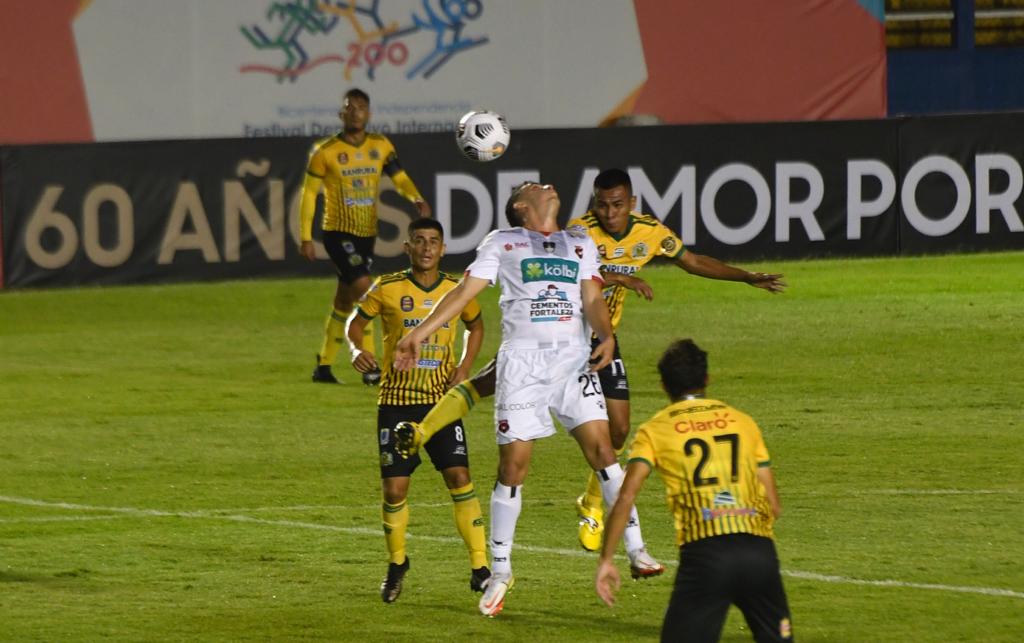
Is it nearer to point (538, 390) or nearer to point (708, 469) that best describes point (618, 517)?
point (708, 469)

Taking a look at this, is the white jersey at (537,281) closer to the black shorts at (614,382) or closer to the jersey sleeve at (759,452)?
the black shorts at (614,382)

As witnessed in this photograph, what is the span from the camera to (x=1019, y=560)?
441 inches

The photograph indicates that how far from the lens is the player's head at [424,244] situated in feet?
36.0

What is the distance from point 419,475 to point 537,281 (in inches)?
184

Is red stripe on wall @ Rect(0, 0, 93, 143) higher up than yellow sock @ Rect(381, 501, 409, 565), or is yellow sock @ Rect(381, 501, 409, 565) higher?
red stripe on wall @ Rect(0, 0, 93, 143)

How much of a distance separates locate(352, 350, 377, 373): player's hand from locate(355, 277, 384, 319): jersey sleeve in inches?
9.7

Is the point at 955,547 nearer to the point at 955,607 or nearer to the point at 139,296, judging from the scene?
the point at 955,607

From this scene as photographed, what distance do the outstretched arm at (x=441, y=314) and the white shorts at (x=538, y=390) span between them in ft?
1.24

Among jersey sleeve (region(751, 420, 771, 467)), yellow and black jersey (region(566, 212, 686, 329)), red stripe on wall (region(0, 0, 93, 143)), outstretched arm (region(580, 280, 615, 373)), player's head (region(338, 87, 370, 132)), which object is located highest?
red stripe on wall (region(0, 0, 93, 143))

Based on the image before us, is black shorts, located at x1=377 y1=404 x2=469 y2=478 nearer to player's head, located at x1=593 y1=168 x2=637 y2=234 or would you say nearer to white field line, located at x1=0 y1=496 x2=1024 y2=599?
white field line, located at x1=0 y1=496 x2=1024 y2=599

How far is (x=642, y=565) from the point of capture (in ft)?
35.5

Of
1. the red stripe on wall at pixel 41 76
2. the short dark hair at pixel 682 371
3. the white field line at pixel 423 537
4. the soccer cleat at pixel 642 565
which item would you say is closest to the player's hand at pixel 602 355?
the soccer cleat at pixel 642 565

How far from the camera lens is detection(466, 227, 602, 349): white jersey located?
1026cm

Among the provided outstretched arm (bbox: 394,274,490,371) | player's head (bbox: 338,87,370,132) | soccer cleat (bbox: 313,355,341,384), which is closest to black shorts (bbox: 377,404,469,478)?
outstretched arm (bbox: 394,274,490,371)
